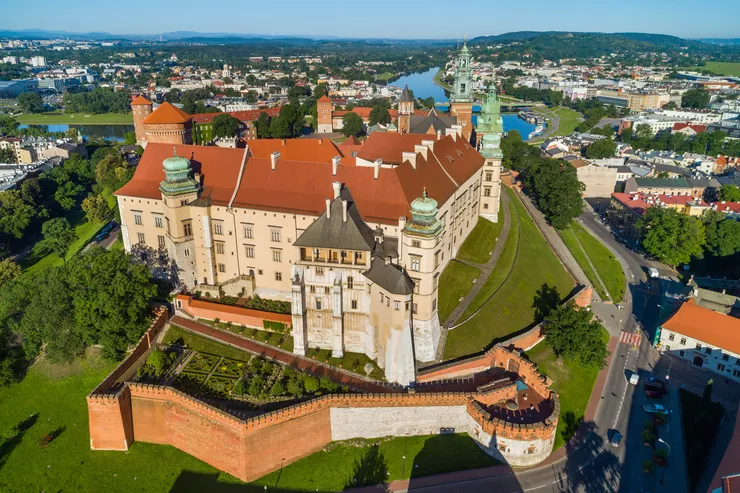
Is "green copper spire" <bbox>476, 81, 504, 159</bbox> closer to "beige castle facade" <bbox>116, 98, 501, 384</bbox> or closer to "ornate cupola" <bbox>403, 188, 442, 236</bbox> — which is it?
"beige castle facade" <bbox>116, 98, 501, 384</bbox>

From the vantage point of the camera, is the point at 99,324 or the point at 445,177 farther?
the point at 445,177

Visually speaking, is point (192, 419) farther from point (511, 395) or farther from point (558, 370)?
point (558, 370)

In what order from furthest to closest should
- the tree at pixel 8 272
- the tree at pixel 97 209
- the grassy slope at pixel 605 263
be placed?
the tree at pixel 97 209
the grassy slope at pixel 605 263
the tree at pixel 8 272

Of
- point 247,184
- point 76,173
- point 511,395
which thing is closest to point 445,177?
point 247,184

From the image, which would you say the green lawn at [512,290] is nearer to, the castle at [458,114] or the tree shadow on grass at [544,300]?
the tree shadow on grass at [544,300]

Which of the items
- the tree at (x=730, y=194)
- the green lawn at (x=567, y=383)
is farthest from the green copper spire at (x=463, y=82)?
the tree at (x=730, y=194)

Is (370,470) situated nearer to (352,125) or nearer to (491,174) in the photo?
(491,174)
